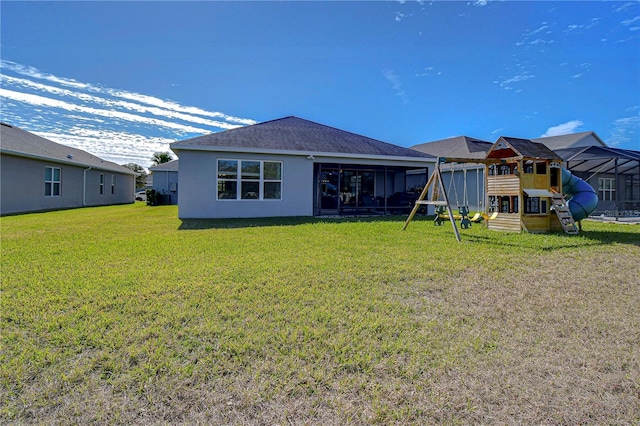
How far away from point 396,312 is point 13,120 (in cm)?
2646

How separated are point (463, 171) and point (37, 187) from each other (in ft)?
72.9

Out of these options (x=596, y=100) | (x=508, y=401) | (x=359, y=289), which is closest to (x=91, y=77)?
(x=359, y=289)

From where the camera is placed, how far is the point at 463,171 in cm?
1598

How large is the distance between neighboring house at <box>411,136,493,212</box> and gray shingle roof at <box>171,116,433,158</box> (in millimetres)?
4377

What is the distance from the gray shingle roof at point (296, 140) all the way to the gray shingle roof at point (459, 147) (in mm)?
6476

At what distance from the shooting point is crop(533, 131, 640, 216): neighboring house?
14.0 meters

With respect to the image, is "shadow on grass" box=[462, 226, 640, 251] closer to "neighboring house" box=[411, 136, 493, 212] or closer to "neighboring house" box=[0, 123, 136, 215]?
"neighboring house" box=[411, 136, 493, 212]

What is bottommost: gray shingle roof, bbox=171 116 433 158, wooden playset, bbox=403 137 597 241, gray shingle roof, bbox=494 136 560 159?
wooden playset, bbox=403 137 597 241

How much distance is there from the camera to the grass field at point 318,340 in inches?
79.4

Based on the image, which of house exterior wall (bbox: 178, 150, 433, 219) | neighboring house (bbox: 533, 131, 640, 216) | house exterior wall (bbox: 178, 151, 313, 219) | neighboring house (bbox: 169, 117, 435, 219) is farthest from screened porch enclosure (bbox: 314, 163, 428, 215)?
neighboring house (bbox: 533, 131, 640, 216)

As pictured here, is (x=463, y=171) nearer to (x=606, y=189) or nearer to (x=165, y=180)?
(x=606, y=189)

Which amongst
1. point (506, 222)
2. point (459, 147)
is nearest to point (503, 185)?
point (506, 222)

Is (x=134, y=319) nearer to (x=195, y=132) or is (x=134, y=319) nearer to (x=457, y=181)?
(x=457, y=181)

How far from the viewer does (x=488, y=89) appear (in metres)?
16.6
